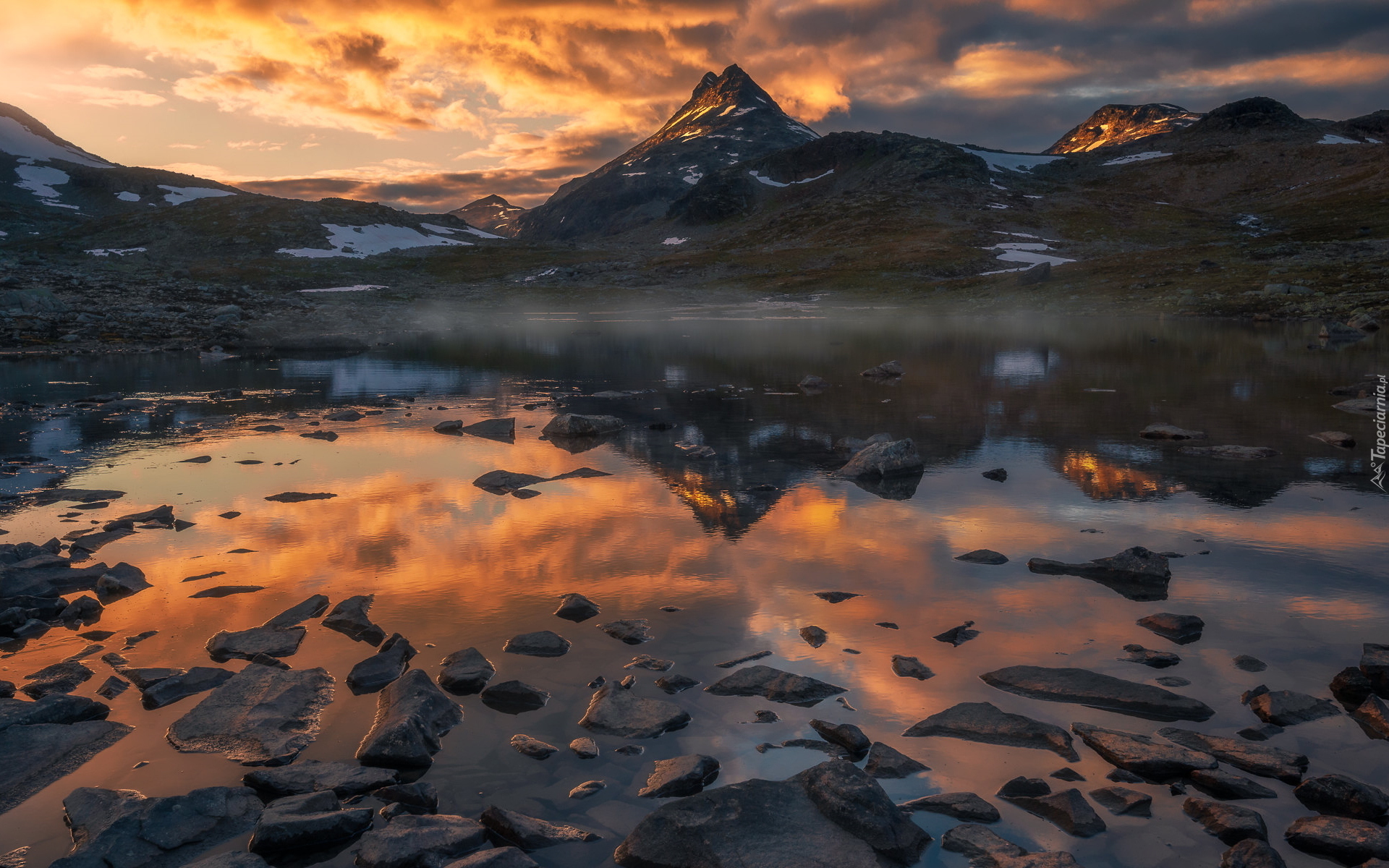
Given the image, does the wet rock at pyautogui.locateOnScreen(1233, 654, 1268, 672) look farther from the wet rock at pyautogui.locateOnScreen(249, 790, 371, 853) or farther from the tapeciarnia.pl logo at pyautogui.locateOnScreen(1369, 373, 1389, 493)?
the tapeciarnia.pl logo at pyautogui.locateOnScreen(1369, 373, 1389, 493)

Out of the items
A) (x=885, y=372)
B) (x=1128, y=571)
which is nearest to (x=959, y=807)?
(x=1128, y=571)

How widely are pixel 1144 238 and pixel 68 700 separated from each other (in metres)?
159

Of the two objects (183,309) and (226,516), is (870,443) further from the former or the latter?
(183,309)

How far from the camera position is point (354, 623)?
9227 millimetres

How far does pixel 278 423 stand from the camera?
23438mm

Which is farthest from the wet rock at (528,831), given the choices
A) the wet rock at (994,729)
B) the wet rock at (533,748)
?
the wet rock at (994,729)

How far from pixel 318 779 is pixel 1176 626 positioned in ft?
28.4

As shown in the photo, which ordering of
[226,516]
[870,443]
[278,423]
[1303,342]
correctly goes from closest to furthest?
1. [226,516]
2. [870,443]
3. [278,423]
4. [1303,342]

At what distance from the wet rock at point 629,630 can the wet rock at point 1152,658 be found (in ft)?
16.4

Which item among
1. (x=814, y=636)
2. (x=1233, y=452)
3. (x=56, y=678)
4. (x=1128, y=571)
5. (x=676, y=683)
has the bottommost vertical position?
(x=56, y=678)

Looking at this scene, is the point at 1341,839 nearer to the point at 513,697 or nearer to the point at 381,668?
the point at 513,697

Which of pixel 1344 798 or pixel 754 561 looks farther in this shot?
pixel 754 561

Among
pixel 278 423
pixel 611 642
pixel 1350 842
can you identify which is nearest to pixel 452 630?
pixel 611 642

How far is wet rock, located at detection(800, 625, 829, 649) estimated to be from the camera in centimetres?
867
